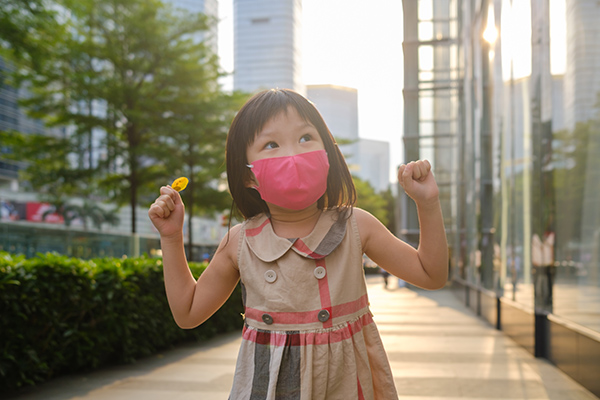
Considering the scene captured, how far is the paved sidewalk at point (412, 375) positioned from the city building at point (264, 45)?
11998 mm

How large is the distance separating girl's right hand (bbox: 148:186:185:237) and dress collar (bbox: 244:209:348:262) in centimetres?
21

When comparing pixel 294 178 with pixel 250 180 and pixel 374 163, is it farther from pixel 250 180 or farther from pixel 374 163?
pixel 374 163

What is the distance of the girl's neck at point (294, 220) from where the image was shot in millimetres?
1896

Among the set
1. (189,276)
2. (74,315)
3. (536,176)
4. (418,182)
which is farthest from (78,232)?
(418,182)

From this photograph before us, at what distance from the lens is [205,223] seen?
42.3 m

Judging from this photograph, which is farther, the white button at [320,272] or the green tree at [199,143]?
the green tree at [199,143]

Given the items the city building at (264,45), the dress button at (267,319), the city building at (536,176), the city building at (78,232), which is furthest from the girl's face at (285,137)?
the city building at (264,45)

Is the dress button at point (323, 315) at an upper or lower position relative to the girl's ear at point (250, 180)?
lower

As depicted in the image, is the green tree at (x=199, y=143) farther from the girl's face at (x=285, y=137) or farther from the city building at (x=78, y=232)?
the girl's face at (x=285, y=137)

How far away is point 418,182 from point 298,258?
1.30 feet

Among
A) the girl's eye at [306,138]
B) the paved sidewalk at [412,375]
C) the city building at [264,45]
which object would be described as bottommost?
the paved sidewalk at [412,375]

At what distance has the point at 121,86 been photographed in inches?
658

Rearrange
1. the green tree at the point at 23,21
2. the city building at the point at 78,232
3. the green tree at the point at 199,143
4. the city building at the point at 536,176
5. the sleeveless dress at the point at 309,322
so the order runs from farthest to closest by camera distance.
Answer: the green tree at the point at 199,143, the green tree at the point at 23,21, the city building at the point at 78,232, the city building at the point at 536,176, the sleeveless dress at the point at 309,322

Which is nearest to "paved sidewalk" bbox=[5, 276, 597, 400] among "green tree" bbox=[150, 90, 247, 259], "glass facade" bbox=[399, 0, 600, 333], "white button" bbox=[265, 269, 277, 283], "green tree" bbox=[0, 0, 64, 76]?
"glass facade" bbox=[399, 0, 600, 333]
